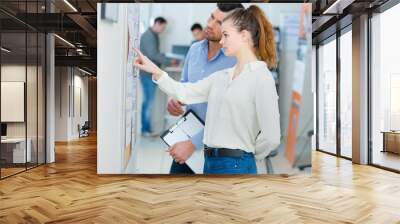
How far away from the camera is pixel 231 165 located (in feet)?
21.3

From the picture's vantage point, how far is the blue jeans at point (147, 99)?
6617 millimetres

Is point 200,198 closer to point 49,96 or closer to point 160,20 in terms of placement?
point 160,20

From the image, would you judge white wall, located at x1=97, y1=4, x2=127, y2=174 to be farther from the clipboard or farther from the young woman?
the clipboard

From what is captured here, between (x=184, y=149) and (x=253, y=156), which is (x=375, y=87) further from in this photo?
(x=184, y=149)

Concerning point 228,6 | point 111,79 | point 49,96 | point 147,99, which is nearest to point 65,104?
point 49,96

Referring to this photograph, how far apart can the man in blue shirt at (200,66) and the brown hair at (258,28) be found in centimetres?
15

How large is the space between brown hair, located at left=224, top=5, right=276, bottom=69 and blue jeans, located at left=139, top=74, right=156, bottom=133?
1.61 m

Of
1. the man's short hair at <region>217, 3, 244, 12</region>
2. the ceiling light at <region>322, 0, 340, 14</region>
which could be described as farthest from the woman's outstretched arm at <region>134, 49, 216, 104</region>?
the ceiling light at <region>322, 0, 340, 14</region>

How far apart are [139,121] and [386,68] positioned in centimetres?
486

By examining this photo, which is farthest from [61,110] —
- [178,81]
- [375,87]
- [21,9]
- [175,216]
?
[175,216]

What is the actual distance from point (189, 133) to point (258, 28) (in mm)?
2023

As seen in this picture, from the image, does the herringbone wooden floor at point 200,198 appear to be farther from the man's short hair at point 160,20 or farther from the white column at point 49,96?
the man's short hair at point 160,20

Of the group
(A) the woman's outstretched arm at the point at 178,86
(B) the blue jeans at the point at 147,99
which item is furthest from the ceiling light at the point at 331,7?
(B) the blue jeans at the point at 147,99

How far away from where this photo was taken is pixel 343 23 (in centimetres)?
902
